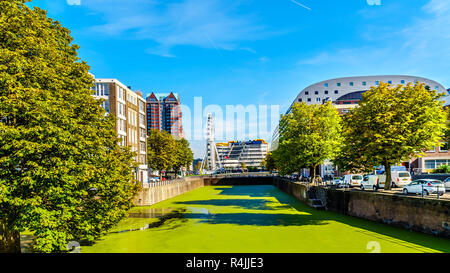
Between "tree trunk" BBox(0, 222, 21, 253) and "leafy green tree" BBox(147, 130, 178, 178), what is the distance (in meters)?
66.4

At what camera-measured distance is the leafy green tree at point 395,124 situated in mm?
28547

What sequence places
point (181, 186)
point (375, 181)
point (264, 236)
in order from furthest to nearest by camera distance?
point (181, 186) → point (375, 181) → point (264, 236)

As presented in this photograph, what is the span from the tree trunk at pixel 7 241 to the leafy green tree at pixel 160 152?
218ft

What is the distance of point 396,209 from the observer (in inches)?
1086

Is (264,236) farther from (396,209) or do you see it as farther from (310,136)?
(310,136)

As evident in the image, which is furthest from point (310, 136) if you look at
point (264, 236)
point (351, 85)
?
point (351, 85)

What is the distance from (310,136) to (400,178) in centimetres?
1439

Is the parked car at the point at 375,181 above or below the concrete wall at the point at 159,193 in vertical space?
above

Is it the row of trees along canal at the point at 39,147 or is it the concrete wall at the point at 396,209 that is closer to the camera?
the row of trees along canal at the point at 39,147

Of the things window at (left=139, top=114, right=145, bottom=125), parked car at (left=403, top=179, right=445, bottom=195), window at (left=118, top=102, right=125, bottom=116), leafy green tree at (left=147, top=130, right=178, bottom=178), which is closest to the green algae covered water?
parked car at (left=403, top=179, right=445, bottom=195)

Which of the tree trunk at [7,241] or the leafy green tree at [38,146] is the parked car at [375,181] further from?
the tree trunk at [7,241]

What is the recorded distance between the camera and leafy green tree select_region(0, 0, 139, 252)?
16562 mm

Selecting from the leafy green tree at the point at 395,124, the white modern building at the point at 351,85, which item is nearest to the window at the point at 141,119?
the leafy green tree at the point at 395,124
